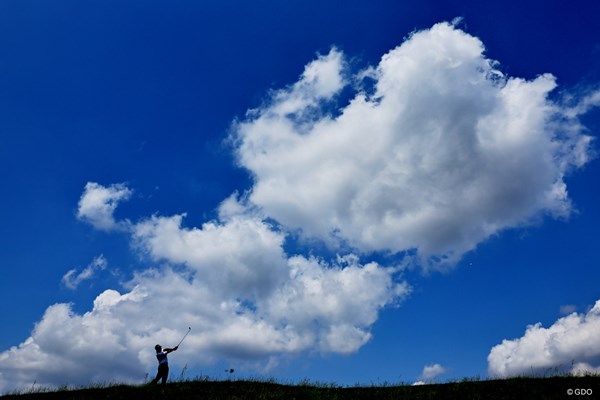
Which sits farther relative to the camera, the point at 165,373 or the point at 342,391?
the point at 165,373

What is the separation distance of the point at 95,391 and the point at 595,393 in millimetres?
21174

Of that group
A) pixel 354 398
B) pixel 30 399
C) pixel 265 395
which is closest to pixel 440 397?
pixel 354 398

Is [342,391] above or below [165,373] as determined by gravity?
below

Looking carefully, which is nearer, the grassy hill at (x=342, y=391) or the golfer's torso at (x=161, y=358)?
the grassy hill at (x=342, y=391)

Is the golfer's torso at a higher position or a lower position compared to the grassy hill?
higher

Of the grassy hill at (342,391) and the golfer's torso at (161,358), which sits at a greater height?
the golfer's torso at (161,358)

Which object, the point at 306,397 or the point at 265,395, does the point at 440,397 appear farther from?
Answer: the point at 265,395

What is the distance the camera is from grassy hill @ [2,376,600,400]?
62.8ft

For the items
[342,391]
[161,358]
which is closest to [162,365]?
[161,358]

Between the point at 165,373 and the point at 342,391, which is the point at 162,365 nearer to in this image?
the point at 165,373

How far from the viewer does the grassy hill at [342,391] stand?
1916cm

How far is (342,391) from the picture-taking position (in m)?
22.3

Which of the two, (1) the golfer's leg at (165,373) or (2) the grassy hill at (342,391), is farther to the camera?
(1) the golfer's leg at (165,373)

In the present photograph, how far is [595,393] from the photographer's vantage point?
1811cm
